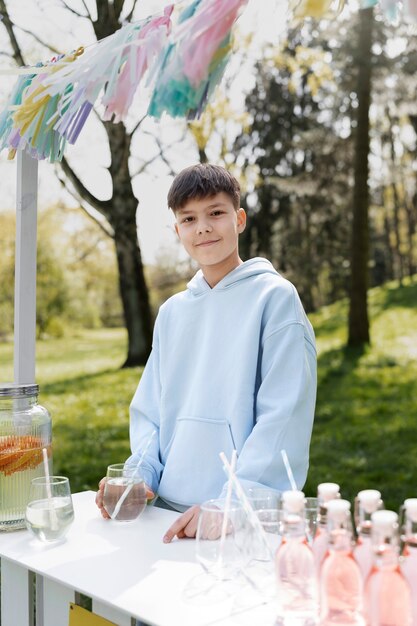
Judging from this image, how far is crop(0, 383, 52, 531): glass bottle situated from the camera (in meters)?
1.88

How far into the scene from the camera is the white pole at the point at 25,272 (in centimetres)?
224

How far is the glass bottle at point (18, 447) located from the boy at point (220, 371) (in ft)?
0.97

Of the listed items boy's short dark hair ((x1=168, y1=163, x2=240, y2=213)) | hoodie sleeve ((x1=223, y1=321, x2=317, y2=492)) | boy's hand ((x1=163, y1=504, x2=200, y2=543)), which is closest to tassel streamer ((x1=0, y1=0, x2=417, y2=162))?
boy's short dark hair ((x1=168, y1=163, x2=240, y2=213))

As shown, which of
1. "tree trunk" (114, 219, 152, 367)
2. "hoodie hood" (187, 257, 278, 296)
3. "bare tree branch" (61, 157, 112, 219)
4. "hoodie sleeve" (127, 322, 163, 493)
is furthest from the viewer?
"tree trunk" (114, 219, 152, 367)

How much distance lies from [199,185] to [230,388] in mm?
538

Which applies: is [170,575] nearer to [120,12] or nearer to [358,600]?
[358,600]

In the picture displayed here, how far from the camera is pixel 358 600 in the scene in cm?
110

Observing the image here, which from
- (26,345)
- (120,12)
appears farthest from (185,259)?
(26,345)

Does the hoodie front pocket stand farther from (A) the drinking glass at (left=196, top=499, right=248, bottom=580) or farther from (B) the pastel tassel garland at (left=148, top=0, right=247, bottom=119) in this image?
(B) the pastel tassel garland at (left=148, top=0, right=247, bottom=119)

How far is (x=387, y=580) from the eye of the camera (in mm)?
1046

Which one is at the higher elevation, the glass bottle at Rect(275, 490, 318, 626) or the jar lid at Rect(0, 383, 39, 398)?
the jar lid at Rect(0, 383, 39, 398)

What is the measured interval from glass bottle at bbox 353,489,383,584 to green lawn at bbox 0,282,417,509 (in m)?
4.26

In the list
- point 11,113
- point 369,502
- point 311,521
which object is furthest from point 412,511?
point 11,113

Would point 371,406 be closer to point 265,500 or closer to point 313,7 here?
point 265,500
